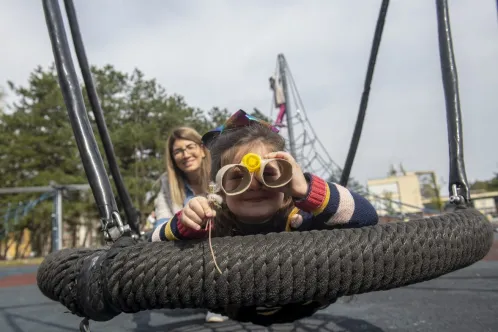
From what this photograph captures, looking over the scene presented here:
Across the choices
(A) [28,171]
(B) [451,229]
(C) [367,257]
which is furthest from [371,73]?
(A) [28,171]

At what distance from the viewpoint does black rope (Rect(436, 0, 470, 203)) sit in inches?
26.9

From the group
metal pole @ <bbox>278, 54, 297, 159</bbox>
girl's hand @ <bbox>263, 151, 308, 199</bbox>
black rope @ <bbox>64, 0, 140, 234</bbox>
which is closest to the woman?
black rope @ <bbox>64, 0, 140, 234</bbox>

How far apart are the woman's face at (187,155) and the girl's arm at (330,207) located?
1.11 meters

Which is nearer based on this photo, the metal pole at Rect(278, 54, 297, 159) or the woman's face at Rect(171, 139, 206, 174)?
the woman's face at Rect(171, 139, 206, 174)

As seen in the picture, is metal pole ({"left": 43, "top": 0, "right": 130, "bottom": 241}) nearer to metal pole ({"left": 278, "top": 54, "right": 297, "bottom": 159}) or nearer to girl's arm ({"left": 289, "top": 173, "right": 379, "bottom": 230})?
girl's arm ({"left": 289, "top": 173, "right": 379, "bottom": 230})

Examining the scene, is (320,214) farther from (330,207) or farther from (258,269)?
(258,269)

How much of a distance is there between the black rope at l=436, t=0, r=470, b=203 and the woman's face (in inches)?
45.2

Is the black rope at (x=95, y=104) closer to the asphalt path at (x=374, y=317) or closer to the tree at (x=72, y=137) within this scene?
the asphalt path at (x=374, y=317)

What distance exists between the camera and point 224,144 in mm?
770

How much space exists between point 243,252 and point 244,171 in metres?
0.11

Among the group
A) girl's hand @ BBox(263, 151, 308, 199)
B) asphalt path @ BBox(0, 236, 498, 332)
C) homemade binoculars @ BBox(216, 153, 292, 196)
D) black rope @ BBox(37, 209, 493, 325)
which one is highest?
homemade binoculars @ BBox(216, 153, 292, 196)

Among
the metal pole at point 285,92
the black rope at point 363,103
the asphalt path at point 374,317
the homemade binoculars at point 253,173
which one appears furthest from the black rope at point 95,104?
the metal pole at point 285,92

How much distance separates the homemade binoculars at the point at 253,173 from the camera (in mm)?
493

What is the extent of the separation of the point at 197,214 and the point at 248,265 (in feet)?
0.33
